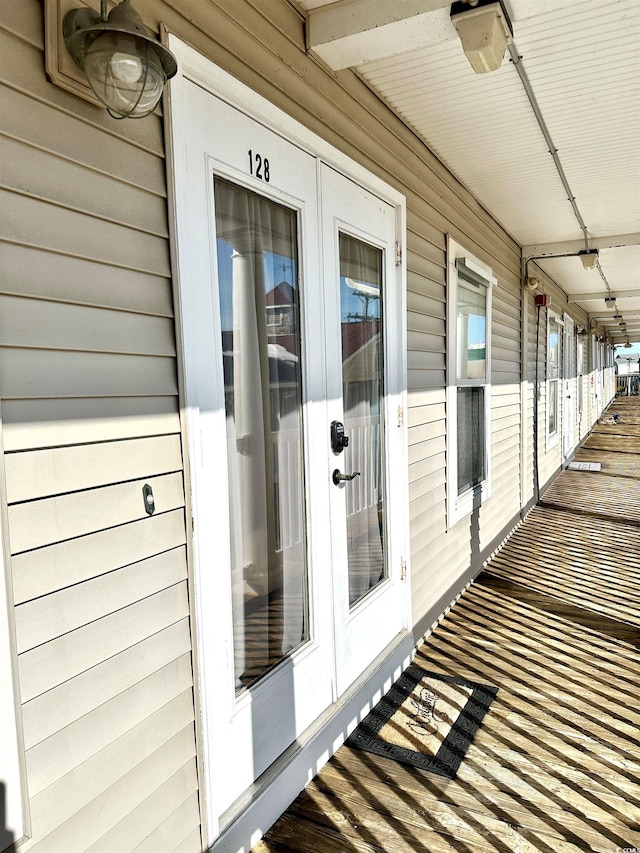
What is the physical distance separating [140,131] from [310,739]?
1.96 metres

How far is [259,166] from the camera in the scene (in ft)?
6.31

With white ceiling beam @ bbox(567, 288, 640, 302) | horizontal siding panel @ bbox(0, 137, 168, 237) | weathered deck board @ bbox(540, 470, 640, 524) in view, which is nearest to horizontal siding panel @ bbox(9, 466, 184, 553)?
horizontal siding panel @ bbox(0, 137, 168, 237)

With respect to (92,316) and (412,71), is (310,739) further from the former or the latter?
(412,71)

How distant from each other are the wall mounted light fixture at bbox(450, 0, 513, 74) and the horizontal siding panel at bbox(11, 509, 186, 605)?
1718mm

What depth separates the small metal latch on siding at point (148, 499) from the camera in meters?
1.47

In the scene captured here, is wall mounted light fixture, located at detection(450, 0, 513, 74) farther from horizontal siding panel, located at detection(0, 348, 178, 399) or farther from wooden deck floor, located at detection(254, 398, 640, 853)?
wooden deck floor, located at detection(254, 398, 640, 853)

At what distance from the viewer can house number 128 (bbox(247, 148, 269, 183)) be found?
1881mm

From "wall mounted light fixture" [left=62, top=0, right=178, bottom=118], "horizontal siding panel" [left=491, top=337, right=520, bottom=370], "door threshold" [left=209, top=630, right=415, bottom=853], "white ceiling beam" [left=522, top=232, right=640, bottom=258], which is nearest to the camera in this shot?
"wall mounted light fixture" [left=62, top=0, right=178, bottom=118]

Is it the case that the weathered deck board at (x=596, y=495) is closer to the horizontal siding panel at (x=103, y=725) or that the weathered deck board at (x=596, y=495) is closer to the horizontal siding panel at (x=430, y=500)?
the horizontal siding panel at (x=430, y=500)

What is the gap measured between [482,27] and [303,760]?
2460mm

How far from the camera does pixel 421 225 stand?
131 inches

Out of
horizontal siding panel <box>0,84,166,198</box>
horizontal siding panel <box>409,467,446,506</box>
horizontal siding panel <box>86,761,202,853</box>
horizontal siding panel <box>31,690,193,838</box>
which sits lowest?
horizontal siding panel <box>86,761,202,853</box>

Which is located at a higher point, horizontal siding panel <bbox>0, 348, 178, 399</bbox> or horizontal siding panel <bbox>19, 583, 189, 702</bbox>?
horizontal siding panel <bbox>0, 348, 178, 399</bbox>

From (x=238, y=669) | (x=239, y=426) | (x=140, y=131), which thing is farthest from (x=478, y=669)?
(x=140, y=131)
